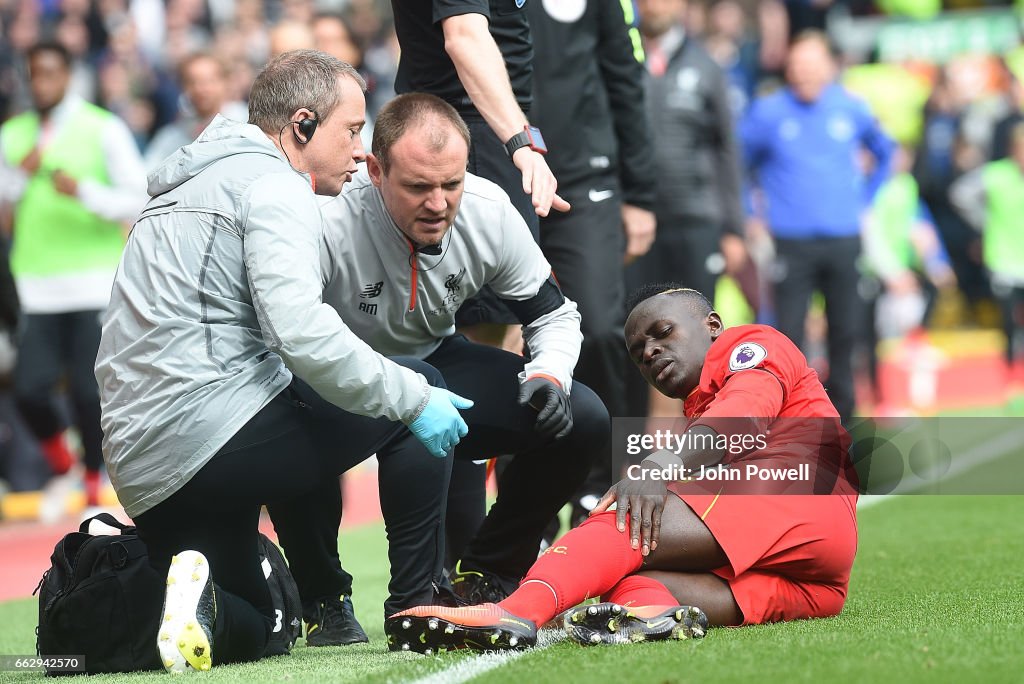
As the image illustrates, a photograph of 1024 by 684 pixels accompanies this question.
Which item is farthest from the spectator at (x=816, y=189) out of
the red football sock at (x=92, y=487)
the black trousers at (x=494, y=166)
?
the black trousers at (x=494, y=166)

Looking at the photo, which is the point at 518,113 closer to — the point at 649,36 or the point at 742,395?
the point at 742,395

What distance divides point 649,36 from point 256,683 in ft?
20.9

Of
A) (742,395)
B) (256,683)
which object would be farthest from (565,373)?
(256,683)

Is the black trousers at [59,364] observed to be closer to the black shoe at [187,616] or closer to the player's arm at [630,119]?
the player's arm at [630,119]

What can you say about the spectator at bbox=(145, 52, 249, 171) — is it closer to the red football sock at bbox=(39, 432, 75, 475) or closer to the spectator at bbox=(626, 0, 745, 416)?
the red football sock at bbox=(39, 432, 75, 475)

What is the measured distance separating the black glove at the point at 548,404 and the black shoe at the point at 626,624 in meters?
0.69

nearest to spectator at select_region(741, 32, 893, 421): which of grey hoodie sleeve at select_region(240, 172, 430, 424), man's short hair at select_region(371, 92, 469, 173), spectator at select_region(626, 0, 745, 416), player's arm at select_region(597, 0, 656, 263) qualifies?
spectator at select_region(626, 0, 745, 416)

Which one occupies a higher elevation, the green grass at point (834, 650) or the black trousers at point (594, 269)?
the black trousers at point (594, 269)

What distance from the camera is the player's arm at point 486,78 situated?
4629 millimetres

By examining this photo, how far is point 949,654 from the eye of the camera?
11.1 feet

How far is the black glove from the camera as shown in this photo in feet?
14.0

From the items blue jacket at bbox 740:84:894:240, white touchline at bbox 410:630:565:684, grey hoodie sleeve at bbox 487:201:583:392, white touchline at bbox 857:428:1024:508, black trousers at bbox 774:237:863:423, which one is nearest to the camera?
white touchline at bbox 410:630:565:684

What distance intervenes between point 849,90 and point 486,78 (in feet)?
44.2

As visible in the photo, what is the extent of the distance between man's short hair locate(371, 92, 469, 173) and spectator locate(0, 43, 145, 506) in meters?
4.55
